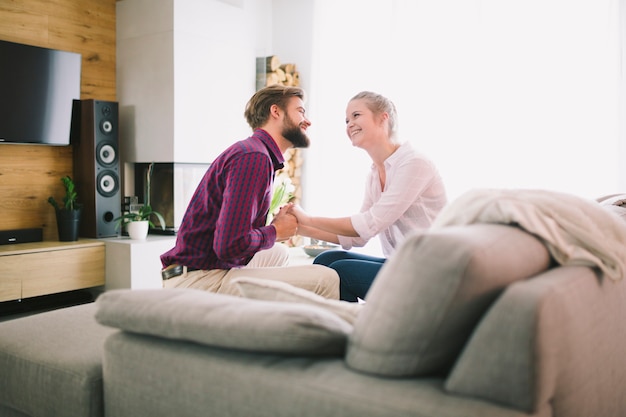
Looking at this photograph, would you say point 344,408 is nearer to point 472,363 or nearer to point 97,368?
point 472,363

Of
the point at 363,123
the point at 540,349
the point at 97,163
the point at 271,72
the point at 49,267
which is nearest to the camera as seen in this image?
the point at 540,349

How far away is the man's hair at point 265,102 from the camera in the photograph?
2627mm

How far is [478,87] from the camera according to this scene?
4469 millimetres

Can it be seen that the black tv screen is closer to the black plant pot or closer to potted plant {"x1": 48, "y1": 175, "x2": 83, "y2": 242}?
potted plant {"x1": 48, "y1": 175, "x2": 83, "y2": 242}

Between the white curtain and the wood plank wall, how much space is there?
5.66 feet

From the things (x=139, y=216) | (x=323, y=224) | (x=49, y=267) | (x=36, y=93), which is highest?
(x=36, y=93)

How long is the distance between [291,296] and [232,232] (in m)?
0.75

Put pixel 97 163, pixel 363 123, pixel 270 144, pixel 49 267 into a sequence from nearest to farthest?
pixel 270 144, pixel 363 123, pixel 49 267, pixel 97 163

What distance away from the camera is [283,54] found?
5.57m

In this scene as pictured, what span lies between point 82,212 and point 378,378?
377 centimetres

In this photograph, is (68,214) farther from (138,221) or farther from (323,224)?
(323,224)

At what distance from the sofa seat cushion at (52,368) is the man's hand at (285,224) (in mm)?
891

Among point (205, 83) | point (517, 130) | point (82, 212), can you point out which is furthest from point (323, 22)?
point (82, 212)

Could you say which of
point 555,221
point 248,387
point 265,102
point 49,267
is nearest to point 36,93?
point 49,267
